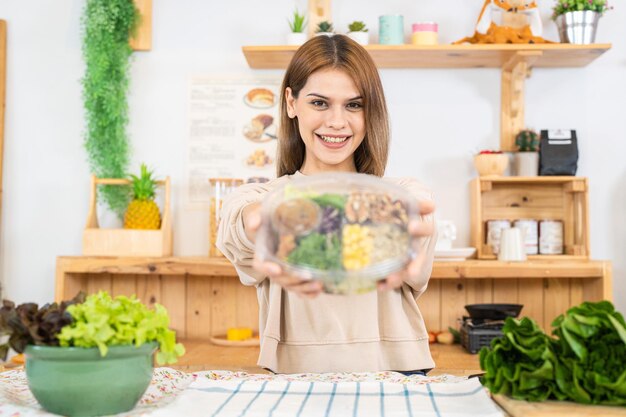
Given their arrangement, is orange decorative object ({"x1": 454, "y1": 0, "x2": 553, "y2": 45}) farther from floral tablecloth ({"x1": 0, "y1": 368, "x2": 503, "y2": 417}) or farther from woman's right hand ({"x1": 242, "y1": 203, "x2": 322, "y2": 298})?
woman's right hand ({"x1": 242, "y1": 203, "x2": 322, "y2": 298})

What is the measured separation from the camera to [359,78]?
5.38ft

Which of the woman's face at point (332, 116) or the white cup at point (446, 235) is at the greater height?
the woman's face at point (332, 116)

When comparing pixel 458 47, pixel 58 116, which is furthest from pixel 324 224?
pixel 58 116

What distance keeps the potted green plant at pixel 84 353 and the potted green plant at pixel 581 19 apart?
2.30 m


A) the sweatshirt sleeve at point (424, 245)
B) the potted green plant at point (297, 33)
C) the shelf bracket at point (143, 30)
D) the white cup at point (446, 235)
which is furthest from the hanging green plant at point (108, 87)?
the sweatshirt sleeve at point (424, 245)

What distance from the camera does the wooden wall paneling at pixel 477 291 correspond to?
9.91 ft

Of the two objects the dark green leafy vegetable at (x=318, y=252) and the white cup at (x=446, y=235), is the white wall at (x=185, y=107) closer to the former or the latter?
the white cup at (x=446, y=235)

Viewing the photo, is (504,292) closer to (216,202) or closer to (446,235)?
(446,235)

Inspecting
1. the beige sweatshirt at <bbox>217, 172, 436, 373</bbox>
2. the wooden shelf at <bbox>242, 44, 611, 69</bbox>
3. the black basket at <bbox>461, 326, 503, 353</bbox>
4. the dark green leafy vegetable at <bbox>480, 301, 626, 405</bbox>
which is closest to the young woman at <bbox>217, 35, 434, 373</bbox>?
the beige sweatshirt at <bbox>217, 172, 436, 373</bbox>

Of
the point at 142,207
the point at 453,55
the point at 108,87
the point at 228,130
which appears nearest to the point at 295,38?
the point at 228,130

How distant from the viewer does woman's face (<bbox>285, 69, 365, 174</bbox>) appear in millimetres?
1631

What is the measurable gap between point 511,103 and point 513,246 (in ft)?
1.88

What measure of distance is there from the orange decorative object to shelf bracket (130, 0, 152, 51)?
1.21 metres

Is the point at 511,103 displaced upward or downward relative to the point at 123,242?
upward
